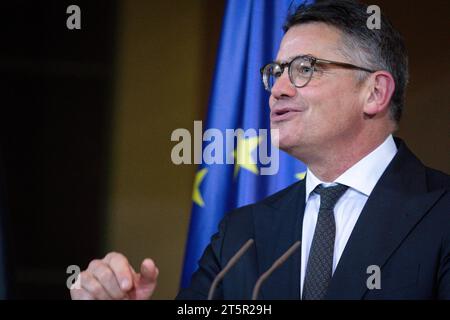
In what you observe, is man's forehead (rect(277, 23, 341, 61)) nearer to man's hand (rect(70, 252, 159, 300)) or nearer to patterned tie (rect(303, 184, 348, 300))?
patterned tie (rect(303, 184, 348, 300))

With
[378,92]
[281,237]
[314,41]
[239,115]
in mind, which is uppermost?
[314,41]

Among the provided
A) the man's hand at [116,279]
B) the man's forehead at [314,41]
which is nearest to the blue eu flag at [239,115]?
the man's forehead at [314,41]

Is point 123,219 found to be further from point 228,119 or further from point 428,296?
point 428,296

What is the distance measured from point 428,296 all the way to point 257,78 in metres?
1.00

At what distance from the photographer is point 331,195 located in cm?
192

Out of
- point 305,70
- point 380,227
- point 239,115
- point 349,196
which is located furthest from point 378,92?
point 239,115

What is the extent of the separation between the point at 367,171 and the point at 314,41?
42cm

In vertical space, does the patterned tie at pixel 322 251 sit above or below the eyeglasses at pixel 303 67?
below

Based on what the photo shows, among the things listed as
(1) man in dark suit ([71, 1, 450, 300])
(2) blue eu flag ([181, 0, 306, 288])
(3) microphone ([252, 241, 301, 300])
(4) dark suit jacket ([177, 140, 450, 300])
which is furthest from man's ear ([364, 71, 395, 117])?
(3) microphone ([252, 241, 301, 300])

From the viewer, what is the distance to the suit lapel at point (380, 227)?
5.84ft

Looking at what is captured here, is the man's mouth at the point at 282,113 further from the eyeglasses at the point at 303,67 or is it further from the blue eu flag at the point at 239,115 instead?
the blue eu flag at the point at 239,115

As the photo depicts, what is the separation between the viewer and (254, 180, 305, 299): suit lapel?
1869 mm

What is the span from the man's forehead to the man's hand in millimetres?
855

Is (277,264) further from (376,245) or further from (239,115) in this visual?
(239,115)
